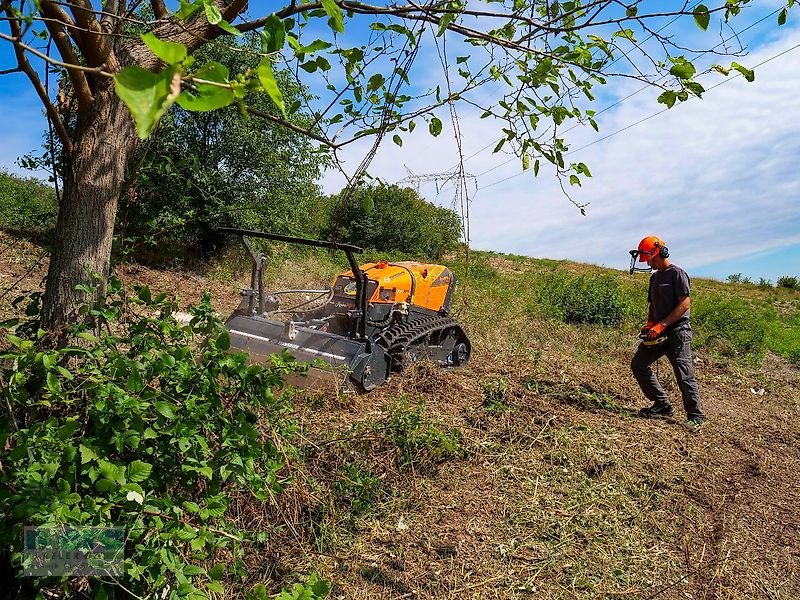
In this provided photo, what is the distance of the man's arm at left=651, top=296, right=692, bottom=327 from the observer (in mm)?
5609

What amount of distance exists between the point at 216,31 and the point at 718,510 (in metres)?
4.24

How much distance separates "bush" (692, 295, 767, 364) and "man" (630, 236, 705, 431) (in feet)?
16.2

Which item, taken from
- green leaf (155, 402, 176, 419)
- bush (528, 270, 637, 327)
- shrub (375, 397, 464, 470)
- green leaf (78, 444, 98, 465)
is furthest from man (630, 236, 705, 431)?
bush (528, 270, 637, 327)

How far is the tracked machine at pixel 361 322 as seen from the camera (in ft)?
16.5

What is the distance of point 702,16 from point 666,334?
3873mm

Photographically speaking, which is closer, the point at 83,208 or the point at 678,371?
the point at 83,208

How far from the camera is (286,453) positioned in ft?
10.3

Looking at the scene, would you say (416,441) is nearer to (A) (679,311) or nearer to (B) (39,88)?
→ (B) (39,88)

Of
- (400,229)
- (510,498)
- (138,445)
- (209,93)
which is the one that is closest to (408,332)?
(510,498)

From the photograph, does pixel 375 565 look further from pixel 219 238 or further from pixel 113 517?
pixel 219 238

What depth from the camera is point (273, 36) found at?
1655 millimetres

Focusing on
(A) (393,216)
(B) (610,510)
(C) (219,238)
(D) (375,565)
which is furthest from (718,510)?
(A) (393,216)

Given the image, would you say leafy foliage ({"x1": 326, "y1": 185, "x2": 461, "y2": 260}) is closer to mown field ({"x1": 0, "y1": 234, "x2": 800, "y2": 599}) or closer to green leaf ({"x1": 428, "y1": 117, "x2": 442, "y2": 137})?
mown field ({"x1": 0, "y1": 234, "x2": 800, "y2": 599})

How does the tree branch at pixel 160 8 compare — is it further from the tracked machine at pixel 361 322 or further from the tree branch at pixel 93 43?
the tracked machine at pixel 361 322
